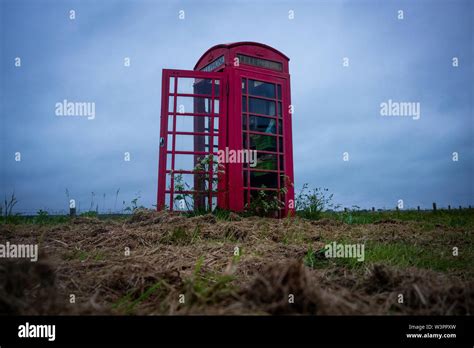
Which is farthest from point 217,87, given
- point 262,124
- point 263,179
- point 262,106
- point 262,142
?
point 263,179

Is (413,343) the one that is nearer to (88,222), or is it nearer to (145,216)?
(145,216)

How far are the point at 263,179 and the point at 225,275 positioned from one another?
6037mm

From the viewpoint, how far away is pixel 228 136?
293 inches

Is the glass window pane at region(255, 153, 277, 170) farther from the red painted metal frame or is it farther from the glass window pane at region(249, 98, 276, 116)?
the glass window pane at region(249, 98, 276, 116)

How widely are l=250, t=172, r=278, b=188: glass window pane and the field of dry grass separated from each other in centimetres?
287

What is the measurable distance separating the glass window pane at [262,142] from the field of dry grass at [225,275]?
3.22 m

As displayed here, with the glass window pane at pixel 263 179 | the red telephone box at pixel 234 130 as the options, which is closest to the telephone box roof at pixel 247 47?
the red telephone box at pixel 234 130

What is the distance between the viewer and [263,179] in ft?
25.9

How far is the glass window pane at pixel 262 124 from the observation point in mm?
7730

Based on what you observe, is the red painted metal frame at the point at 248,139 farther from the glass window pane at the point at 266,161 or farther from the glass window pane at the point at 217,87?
the glass window pane at the point at 217,87

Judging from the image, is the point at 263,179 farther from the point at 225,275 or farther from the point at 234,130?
the point at 225,275

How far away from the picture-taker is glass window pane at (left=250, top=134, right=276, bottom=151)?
25.5 feet

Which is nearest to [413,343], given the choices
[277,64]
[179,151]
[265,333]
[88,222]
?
[265,333]

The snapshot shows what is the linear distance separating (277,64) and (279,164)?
2353 mm
